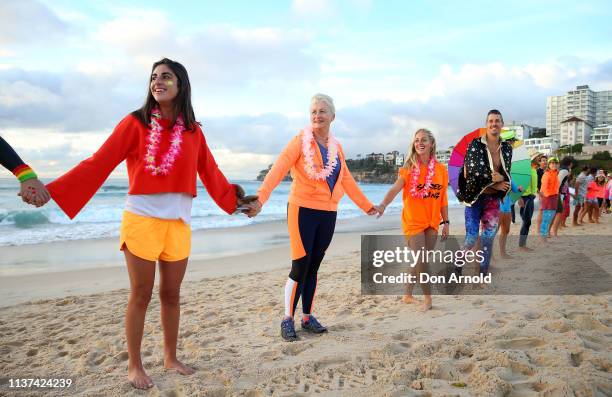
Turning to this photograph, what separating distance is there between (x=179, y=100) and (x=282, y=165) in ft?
3.84

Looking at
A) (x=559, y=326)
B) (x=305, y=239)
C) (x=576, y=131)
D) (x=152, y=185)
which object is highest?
(x=576, y=131)

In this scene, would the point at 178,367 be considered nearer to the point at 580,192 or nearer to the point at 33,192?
the point at 33,192

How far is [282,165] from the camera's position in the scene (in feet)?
12.9

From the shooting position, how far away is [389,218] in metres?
18.9

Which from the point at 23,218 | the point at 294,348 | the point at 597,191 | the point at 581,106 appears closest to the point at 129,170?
the point at 294,348

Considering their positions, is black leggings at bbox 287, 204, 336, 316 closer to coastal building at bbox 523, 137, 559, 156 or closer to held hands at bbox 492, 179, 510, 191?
held hands at bbox 492, 179, 510, 191

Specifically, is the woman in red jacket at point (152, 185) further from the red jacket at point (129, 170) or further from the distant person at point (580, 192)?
the distant person at point (580, 192)

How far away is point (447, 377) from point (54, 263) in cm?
818

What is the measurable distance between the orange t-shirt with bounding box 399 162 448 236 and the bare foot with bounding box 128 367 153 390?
3.12 m

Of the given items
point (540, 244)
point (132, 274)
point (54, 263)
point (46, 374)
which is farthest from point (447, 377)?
point (54, 263)

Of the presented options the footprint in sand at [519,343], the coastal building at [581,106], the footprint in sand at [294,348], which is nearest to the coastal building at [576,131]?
the coastal building at [581,106]

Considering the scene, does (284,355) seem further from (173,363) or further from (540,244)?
(540,244)

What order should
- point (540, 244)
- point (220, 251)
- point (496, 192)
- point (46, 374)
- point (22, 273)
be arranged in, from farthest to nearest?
1. point (220, 251)
2. point (540, 244)
3. point (22, 273)
4. point (496, 192)
5. point (46, 374)

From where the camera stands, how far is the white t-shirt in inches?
112
